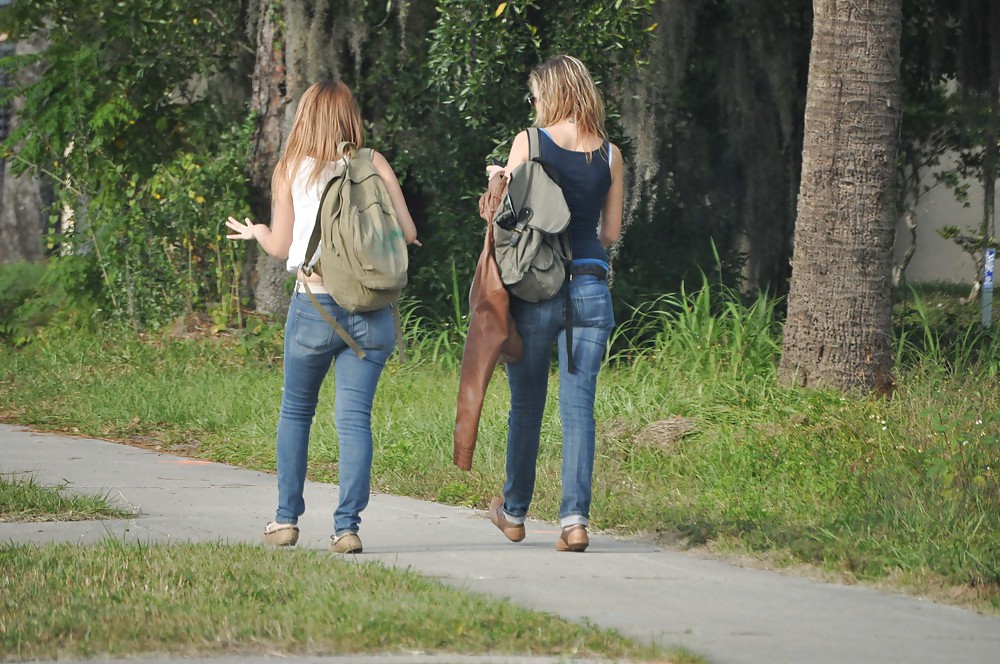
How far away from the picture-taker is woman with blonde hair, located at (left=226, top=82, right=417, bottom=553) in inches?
226

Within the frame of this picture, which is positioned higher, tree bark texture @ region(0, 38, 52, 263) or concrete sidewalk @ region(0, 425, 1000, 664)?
tree bark texture @ region(0, 38, 52, 263)

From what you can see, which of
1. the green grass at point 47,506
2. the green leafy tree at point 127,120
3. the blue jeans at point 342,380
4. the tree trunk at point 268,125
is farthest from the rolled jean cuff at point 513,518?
the green leafy tree at point 127,120

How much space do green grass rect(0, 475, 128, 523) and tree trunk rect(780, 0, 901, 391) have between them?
4.18 meters

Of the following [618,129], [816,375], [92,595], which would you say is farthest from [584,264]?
[618,129]

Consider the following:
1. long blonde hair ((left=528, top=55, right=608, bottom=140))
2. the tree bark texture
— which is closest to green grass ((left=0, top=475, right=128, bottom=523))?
long blonde hair ((left=528, top=55, right=608, bottom=140))

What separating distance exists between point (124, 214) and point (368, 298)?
882 cm

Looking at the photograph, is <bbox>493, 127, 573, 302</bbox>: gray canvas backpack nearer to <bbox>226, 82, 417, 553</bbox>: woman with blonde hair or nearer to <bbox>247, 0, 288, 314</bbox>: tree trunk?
<bbox>226, 82, 417, 553</bbox>: woman with blonde hair

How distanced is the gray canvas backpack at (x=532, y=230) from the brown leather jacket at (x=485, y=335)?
0.05 meters

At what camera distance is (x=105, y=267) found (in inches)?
543

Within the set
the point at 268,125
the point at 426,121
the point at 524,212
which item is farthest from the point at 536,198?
the point at 268,125

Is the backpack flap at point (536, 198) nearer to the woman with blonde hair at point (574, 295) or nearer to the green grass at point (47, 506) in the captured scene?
the woman with blonde hair at point (574, 295)

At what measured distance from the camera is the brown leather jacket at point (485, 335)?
5.71 meters

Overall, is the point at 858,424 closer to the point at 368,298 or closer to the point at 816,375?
the point at 816,375

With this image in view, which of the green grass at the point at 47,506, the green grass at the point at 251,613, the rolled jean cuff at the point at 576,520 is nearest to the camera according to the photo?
the green grass at the point at 251,613
